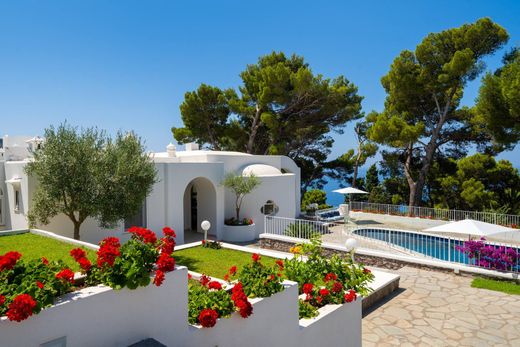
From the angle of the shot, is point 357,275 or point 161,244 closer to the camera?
point 161,244

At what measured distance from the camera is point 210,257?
13.5 meters

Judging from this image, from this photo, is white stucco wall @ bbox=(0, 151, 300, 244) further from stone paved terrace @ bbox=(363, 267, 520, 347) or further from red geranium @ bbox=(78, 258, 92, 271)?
red geranium @ bbox=(78, 258, 92, 271)

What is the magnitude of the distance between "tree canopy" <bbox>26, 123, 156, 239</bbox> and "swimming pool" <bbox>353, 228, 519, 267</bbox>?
10.6m

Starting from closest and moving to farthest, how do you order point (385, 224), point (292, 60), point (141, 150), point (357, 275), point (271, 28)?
point (357, 275)
point (141, 150)
point (271, 28)
point (385, 224)
point (292, 60)

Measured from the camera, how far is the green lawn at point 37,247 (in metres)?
9.36

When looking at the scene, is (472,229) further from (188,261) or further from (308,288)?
(188,261)

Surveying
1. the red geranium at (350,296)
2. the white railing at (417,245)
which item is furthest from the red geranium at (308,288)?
the white railing at (417,245)

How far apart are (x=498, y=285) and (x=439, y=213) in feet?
47.2

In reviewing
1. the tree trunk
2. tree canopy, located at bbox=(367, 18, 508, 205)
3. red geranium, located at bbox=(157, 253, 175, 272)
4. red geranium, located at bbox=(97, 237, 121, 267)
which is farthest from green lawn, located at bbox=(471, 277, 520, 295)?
the tree trunk

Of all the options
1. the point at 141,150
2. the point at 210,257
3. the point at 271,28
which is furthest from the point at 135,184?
the point at 271,28

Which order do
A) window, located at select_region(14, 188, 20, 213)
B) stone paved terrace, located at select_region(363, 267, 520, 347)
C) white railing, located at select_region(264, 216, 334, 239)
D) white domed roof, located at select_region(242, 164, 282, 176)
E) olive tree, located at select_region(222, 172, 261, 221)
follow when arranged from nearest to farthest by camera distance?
stone paved terrace, located at select_region(363, 267, 520, 347) < window, located at select_region(14, 188, 20, 213) < white railing, located at select_region(264, 216, 334, 239) < olive tree, located at select_region(222, 172, 261, 221) < white domed roof, located at select_region(242, 164, 282, 176)

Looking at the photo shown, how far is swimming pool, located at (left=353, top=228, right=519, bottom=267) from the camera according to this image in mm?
14385

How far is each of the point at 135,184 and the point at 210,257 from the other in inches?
157

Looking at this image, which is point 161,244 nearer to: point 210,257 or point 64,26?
point 210,257
